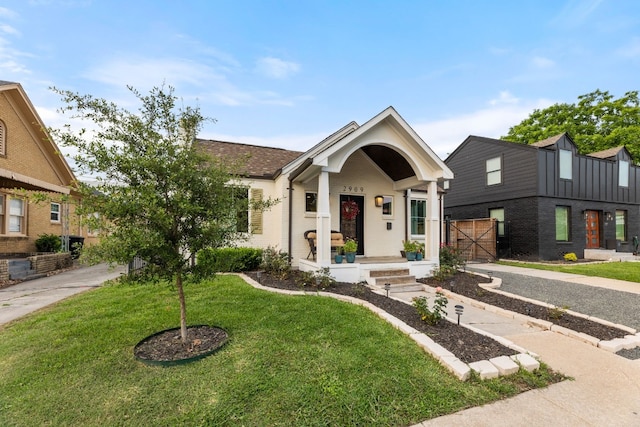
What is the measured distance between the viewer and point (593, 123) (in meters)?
24.2

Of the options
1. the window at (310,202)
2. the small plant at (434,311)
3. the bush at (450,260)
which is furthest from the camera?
the window at (310,202)

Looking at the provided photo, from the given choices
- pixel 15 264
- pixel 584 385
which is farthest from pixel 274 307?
pixel 15 264

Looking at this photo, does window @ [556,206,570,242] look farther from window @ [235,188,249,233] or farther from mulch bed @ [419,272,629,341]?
window @ [235,188,249,233]

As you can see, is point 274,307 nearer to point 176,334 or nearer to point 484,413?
point 176,334

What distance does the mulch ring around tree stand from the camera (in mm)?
3296

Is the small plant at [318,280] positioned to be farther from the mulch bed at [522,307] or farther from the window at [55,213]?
the window at [55,213]

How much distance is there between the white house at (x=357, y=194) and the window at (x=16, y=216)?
8.85 meters

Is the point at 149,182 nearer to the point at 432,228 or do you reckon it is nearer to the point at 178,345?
the point at 178,345

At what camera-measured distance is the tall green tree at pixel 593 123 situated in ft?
69.7

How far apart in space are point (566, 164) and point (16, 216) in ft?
82.7

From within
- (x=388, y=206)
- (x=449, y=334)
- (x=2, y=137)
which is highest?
(x=2, y=137)

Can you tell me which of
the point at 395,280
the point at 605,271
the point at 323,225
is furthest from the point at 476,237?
the point at 323,225

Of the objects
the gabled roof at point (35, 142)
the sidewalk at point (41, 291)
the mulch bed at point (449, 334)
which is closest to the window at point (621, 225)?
the mulch bed at point (449, 334)

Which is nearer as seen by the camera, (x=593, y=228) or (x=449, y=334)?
(x=449, y=334)
